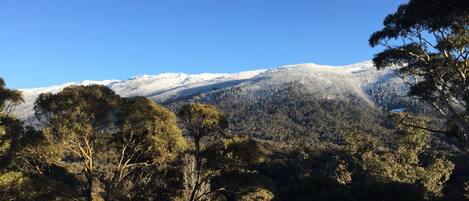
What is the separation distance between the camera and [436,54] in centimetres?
2561

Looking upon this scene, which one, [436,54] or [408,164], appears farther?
[408,164]

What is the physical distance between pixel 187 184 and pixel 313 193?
18719 mm

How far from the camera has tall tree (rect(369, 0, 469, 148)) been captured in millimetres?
21953

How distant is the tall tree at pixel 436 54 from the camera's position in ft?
72.0

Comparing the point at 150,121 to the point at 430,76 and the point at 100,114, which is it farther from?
the point at 430,76

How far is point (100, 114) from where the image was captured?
26.5 metres

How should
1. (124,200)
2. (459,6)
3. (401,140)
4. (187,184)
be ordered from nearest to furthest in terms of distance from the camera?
(459,6)
(124,200)
(187,184)
(401,140)

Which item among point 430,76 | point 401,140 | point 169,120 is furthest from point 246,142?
point 401,140

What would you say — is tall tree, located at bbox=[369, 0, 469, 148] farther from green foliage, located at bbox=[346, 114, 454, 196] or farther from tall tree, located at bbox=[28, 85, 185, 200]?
green foliage, located at bbox=[346, 114, 454, 196]

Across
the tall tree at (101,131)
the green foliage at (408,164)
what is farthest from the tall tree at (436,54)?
the green foliage at (408,164)

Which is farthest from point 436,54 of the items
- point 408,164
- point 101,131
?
point 408,164

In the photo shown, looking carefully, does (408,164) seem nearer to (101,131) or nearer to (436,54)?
(436,54)

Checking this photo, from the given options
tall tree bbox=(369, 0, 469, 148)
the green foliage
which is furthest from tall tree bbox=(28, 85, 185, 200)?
the green foliage

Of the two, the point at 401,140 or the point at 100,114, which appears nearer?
the point at 100,114
